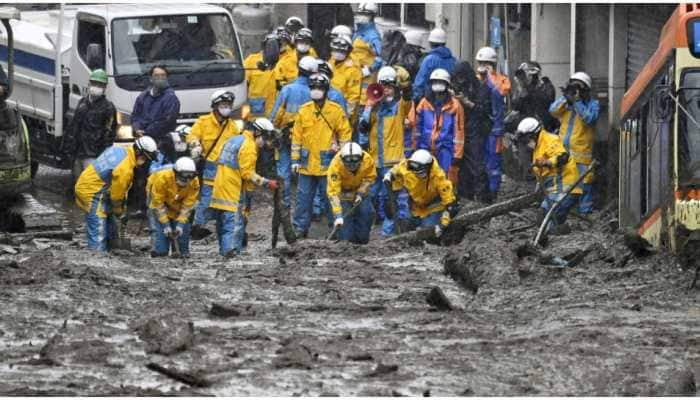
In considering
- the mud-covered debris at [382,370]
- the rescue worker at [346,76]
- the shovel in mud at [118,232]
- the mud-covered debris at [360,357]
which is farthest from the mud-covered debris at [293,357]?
the rescue worker at [346,76]

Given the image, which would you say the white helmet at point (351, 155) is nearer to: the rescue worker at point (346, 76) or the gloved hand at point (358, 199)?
the gloved hand at point (358, 199)

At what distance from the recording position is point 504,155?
24797 mm

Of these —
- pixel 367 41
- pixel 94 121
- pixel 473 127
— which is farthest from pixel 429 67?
pixel 94 121

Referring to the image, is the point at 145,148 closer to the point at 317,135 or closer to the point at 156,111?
the point at 317,135

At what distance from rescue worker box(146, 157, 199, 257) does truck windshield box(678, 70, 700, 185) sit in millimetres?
4735

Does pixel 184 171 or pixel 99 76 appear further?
pixel 99 76

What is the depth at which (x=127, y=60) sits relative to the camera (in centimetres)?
2184

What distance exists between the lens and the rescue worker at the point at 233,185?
18.0 m

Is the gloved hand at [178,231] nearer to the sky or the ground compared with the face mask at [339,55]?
nearer to the ground

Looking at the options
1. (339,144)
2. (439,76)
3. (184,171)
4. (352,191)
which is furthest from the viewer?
(439,76)

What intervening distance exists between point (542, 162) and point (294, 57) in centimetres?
546

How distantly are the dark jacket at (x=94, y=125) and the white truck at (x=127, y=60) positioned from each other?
9.3 inches

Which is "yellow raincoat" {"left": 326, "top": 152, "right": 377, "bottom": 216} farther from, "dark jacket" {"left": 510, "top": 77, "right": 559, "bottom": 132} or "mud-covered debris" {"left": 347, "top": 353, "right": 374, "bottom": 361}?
"mud-covered debris" {"left": 347, "top": 353, "right": 374, "bottom": 361}

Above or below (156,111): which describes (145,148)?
below
